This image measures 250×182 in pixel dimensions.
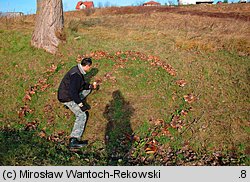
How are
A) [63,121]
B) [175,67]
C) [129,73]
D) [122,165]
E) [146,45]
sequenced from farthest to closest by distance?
1. [146,45]
2. [175,67]
3. [129,73]
4. [63,121]
5. [122,165]

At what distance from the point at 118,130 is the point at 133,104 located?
3.60 ft

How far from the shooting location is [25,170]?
3.88 meters

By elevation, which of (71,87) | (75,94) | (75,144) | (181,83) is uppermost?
(71,87)

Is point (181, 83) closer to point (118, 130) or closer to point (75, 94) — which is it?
Answer: point (118, 130)

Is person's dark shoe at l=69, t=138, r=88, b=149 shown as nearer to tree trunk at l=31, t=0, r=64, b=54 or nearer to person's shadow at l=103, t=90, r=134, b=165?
person's shadow at l=103, t=90, r=134, b=165

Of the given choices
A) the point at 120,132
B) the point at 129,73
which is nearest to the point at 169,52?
the point at 129,73

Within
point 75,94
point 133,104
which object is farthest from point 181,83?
point 75,94

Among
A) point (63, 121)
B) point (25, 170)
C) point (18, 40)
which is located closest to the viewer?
point (25, 170)

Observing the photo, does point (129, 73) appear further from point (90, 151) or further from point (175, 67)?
point (90, 151)

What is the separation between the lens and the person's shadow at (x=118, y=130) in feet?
15.6

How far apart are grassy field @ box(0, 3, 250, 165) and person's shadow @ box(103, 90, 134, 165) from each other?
0.07 ft

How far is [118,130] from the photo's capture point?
5.46 metres

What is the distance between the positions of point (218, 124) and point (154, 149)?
1841mm

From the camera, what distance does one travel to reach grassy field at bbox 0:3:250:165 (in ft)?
15.6
